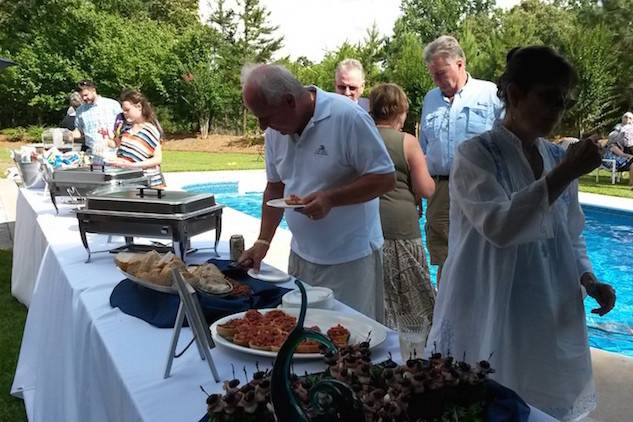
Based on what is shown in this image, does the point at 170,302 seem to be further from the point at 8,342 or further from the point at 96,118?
the point at 96,118

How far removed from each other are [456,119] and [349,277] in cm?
160

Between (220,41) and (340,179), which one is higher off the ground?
(220,41)

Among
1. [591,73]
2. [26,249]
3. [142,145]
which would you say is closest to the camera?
[26,249]

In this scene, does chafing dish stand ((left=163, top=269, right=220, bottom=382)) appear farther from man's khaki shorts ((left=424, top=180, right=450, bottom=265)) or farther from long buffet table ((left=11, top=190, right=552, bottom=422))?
man's khaki shorts ((left=424, top=180, right=450, bottom=265))

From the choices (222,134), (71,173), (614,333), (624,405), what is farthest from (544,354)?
(222,134)

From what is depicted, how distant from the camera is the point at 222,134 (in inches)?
879

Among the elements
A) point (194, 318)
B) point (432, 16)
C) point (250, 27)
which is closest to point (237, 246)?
point (194, 318)

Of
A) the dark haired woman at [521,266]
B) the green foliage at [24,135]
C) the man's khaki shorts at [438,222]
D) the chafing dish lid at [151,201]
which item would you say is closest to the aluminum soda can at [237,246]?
the chafing dish lid at [151,201]

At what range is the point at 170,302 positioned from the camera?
5.26 feet

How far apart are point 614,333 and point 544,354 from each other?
→ 3453 millimetres

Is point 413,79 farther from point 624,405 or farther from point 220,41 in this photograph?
point 624,405

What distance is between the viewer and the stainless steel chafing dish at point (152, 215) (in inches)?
80.7

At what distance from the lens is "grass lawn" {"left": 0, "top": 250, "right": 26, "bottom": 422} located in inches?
106

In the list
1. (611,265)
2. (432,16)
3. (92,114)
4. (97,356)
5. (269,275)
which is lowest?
(611,265)
